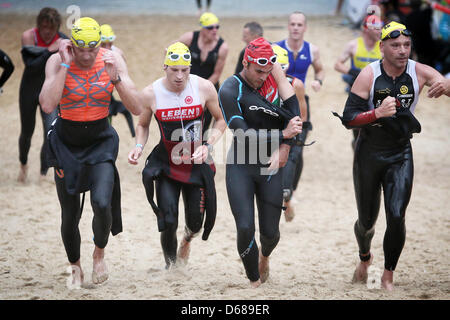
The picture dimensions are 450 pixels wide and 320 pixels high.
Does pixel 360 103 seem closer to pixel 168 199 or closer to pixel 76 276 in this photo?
pixel 168 199

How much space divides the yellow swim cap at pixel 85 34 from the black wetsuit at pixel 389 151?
7.28 feet

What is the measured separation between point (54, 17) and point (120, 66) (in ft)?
9.84

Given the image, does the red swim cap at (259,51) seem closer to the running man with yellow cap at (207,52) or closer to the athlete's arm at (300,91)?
the athlete's arm at (300,91)

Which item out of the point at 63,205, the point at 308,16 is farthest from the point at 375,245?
the point at 308,16

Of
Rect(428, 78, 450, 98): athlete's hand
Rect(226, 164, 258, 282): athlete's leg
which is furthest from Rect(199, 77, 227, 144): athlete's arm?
Rect(428, 78, 450, 98): athlete's hand

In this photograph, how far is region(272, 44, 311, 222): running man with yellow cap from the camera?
21.5 feet

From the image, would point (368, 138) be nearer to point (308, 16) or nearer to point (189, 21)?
point (189, 21)

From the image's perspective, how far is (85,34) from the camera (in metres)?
4.93

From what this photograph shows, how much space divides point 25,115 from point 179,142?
11.8ft

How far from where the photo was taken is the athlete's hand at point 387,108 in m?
4.91

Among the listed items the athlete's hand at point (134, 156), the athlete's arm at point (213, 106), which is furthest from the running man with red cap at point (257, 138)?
the athlete's hand at point (134, 156)

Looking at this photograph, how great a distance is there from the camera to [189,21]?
750 inches

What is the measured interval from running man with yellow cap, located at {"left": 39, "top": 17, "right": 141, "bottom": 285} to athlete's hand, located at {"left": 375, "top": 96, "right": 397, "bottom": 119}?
79.5 inches

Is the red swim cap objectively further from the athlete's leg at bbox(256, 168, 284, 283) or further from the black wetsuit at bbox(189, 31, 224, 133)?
the black wetsuit at bbox(189, 31, 224, 133)
